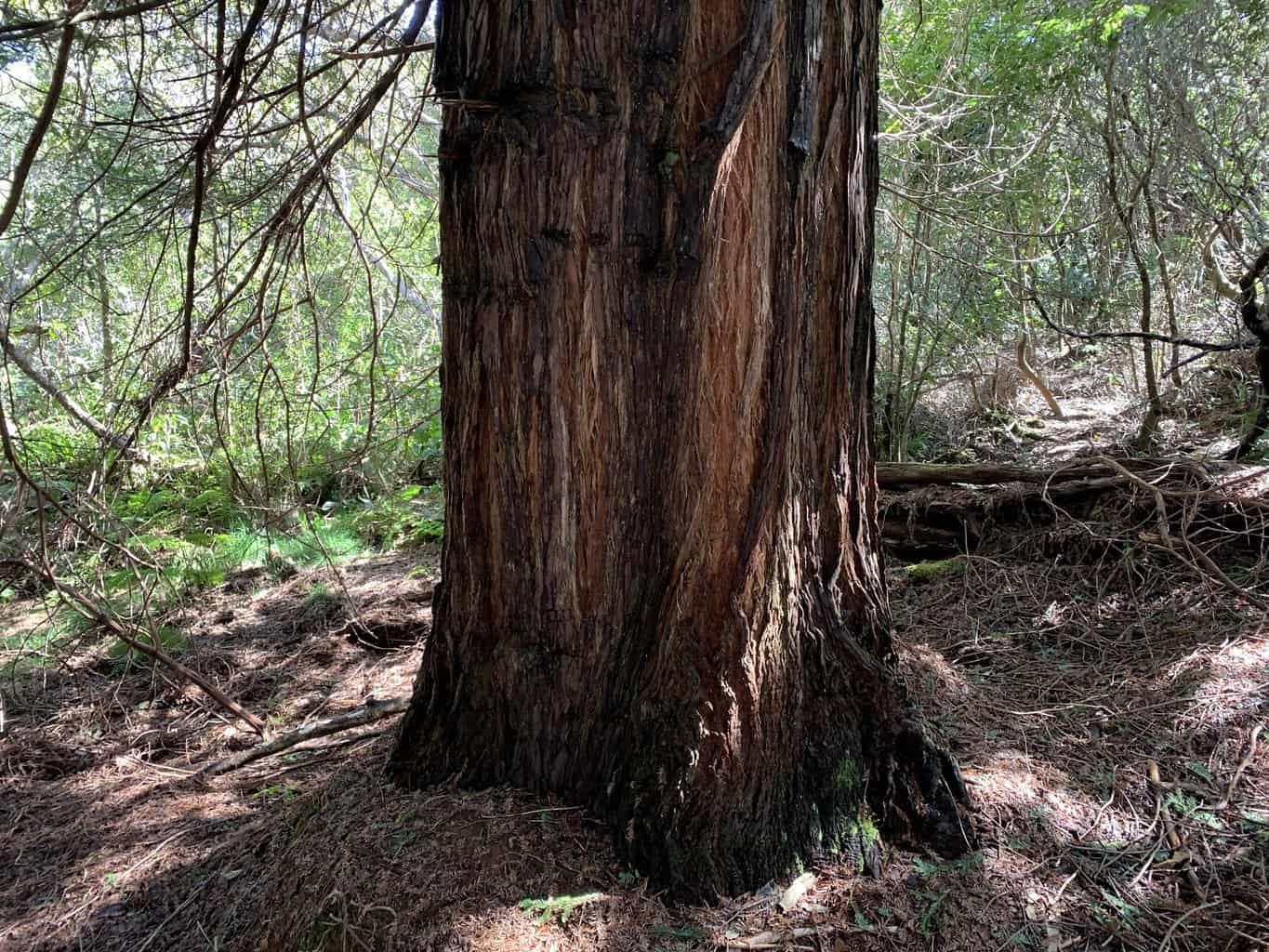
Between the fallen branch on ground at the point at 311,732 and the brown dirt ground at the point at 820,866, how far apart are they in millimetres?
50

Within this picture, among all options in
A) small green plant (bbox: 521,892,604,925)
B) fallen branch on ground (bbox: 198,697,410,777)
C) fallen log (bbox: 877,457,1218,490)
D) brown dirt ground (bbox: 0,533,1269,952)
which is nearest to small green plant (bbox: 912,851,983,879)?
brown dirt ground (bbox: 0,533,1269,952)

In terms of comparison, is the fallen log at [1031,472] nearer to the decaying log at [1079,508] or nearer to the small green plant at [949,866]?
the decaying log at [1079,508]

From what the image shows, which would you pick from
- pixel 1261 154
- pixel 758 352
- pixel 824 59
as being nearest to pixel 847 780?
pixel 758 352

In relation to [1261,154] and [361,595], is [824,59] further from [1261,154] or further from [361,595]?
[1261,154]

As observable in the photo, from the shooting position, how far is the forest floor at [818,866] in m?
1.77

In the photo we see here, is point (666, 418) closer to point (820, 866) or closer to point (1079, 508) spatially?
point (820, 866)

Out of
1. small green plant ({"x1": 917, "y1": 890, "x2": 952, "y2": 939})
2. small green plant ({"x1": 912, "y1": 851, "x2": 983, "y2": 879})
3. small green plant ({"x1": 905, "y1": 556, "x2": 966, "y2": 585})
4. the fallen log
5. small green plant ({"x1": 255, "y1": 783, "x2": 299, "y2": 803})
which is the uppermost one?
the fallen log

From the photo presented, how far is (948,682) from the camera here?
2896mm

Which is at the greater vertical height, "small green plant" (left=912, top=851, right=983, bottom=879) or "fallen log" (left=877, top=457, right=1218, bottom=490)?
"fallen log" (left=877, top=457, right=1218, bottom=490)

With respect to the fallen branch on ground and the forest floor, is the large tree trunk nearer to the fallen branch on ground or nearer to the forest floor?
the forest floor

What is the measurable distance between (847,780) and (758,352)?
1.13 metres

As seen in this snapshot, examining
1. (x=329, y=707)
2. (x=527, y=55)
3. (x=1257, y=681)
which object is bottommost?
(x=329, y=707)

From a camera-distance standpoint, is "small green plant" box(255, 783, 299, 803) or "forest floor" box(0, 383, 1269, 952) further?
"small green plant" box(255, 783, 299, 803)

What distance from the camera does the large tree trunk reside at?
1819 mm
